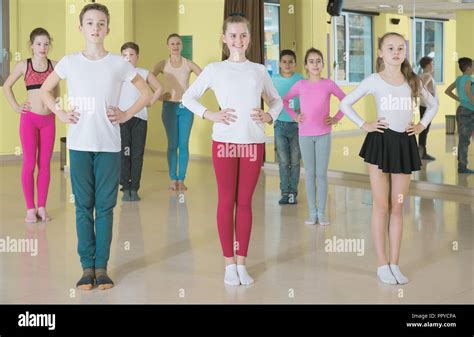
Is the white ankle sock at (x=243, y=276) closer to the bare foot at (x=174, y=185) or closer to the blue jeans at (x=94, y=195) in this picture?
the blue jeans at (x=94, y=195)

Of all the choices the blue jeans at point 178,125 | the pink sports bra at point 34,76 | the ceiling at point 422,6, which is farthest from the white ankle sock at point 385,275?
the ceiling at point 422,6

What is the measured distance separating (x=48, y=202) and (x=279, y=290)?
152 inches

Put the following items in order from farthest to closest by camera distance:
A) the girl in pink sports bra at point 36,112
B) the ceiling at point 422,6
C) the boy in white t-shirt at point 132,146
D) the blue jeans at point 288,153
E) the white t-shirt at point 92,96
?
the ceiling at point 422,6 < the boy in white t-shirt at point 132,146 < the blue jeans at point 288,153 < the girl in pink sports bra at point 36,112 < the white t-shirt at point 92,96

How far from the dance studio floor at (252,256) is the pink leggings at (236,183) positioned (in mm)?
314

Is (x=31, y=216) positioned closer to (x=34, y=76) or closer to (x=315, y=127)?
(x=34, y=76)

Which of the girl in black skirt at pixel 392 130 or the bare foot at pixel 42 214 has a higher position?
the girl in black skirt at pixel 392 130

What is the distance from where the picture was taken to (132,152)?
8.21 m

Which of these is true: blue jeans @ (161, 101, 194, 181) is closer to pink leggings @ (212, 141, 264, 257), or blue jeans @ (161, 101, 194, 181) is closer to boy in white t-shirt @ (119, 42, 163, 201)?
boy in white t-shirt @ (119, 42, 163, 201)

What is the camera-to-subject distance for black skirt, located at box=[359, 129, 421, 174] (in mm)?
4832


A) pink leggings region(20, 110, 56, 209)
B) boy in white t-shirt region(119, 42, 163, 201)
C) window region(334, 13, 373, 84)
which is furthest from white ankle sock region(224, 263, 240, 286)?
window region(334, 13, 373, 84)

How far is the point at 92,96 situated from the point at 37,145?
7.83 feet

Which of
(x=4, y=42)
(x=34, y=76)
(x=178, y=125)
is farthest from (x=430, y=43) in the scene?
(x=4, y=42)

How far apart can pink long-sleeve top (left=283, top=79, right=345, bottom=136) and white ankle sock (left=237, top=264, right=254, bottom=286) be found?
2132mm

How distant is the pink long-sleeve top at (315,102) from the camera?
679 centimetres
